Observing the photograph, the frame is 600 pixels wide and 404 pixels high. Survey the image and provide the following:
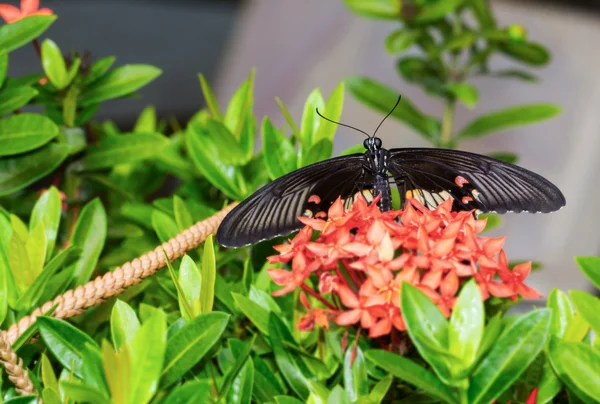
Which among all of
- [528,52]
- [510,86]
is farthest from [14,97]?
[510,86]

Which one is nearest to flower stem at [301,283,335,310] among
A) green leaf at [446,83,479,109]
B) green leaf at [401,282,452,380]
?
green leaf at [401,282,452,380]

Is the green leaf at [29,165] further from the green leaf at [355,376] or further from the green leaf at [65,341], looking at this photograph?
the green leaf at [355,376]

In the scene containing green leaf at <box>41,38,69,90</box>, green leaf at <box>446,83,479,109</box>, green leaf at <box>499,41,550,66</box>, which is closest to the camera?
green leaf at <box>41,38,69,90</box>

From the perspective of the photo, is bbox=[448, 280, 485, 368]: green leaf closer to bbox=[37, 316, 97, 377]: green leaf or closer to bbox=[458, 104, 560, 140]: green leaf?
bbox=[37, 316, 97, 377]: green leaf

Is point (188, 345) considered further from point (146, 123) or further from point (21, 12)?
point (146, 123)

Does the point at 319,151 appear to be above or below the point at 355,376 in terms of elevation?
above

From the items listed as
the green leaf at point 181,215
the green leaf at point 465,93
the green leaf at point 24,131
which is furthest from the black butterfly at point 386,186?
the green leaf at point 465,93

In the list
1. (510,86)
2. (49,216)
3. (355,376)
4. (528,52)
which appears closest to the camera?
(355,376)
